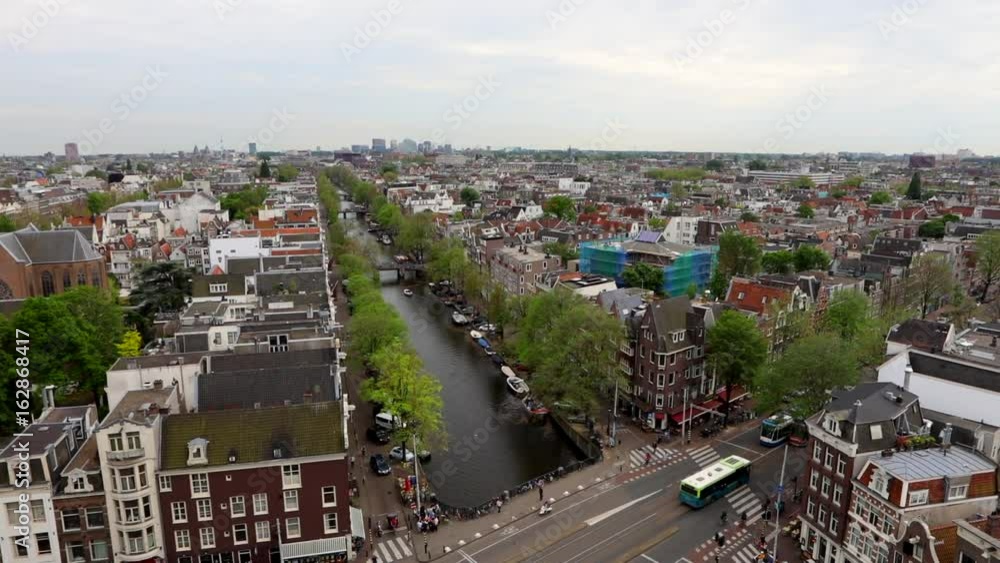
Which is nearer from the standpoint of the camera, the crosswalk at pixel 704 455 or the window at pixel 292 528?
the window at pixel 292 528

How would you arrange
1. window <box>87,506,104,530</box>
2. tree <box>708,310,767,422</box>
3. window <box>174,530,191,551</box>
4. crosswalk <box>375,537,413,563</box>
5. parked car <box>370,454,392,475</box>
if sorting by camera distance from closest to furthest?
window <box>87,506,104,530</box>, window <box>174,530,191,551</box>, crosswalk <box>375,537,413,563</box>, parked car <box>370,454,392,475</box>, tree <box>708,310,767,422</box>

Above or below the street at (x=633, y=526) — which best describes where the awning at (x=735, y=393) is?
above

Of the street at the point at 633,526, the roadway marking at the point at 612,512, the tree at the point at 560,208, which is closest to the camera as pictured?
the street at the point at 633,526

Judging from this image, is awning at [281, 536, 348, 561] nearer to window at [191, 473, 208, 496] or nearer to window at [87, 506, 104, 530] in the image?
window at [191, 473, 208, 496]

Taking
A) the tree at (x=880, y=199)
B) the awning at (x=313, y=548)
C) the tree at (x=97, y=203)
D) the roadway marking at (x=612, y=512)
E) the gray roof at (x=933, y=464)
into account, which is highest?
the tree at (x=880, y=199)

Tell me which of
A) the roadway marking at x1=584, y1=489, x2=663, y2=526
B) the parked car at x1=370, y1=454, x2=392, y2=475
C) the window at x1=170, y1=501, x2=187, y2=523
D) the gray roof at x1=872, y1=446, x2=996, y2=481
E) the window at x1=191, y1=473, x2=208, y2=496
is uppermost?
the gray roof at x1=872, y1=446, x2=996, y2=481

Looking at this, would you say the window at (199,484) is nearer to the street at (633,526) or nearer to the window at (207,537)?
the window at (207,537)

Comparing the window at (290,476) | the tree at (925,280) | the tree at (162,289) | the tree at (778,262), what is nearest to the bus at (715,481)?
the window at (290,476)

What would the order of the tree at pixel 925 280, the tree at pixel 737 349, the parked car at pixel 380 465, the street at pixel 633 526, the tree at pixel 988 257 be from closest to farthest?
1. the street at pixel 633 526
2. the parked car at pixel 380 465
3. the tree at pixel 737 349
4. the tree at pixel 925 280
5. the tree at pixel 988 257

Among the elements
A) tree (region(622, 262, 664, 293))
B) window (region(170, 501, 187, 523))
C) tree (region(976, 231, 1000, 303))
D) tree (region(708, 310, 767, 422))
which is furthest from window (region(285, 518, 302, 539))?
tree (region(976, 231, 1000, 303))
